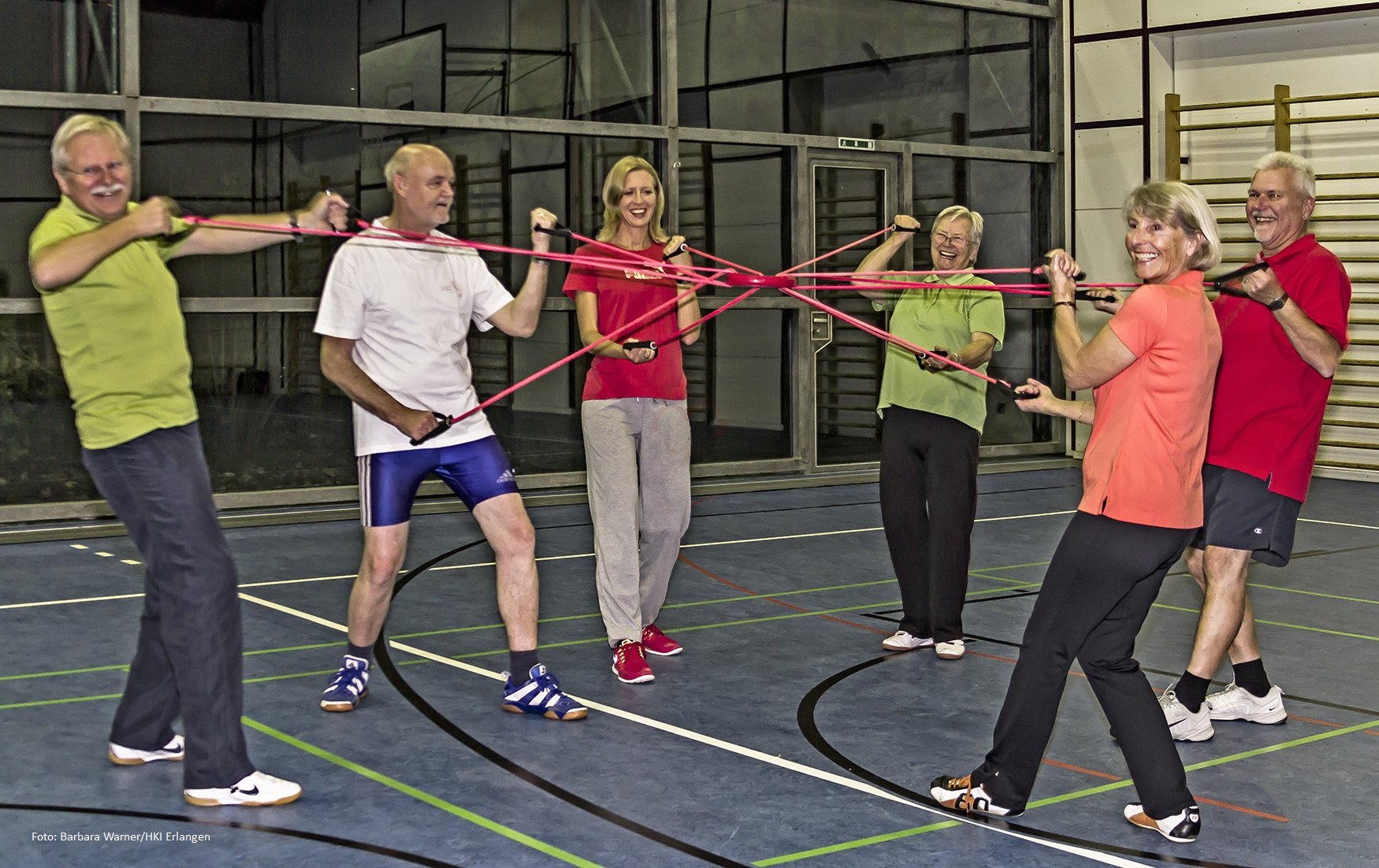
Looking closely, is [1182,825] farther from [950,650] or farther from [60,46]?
[60,46]

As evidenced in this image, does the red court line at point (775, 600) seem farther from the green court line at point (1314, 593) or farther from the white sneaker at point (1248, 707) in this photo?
the green court line at point (1314, 593)

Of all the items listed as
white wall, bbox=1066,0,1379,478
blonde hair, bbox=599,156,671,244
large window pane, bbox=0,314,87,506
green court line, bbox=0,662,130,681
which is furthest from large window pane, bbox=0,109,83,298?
white wall, bbox=1066,0,1379,478

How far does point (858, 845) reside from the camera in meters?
2.97

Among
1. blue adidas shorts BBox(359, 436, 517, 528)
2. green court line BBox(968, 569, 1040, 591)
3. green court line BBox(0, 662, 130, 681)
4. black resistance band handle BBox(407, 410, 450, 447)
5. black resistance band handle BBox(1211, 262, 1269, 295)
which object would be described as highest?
black resistance band handle BBox(1211, 262, 1269, 295)

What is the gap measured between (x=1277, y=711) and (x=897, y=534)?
4.35ft

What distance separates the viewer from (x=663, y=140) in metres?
9.25

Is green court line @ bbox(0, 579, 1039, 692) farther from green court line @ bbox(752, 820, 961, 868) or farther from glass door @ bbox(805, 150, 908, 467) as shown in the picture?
glass door @ bbox(805, 150, 908, 467)

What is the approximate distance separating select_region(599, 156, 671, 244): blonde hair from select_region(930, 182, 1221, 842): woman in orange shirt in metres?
1.69

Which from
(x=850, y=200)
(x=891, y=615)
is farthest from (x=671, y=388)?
(x=850, y=200)

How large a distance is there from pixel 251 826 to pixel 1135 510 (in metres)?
2.01

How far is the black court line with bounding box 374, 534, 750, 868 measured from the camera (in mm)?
2943

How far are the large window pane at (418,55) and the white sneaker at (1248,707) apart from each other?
20.3 ft

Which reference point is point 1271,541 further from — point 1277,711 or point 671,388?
point 671,388

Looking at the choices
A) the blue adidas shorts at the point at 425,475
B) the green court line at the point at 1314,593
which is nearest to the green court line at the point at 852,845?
the blue adidas shorts at the point at 425,475
